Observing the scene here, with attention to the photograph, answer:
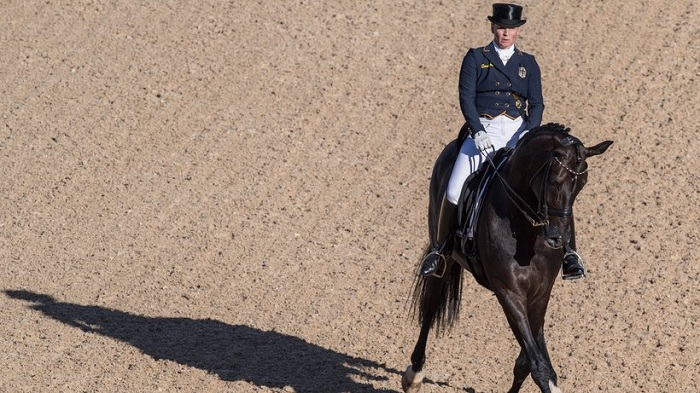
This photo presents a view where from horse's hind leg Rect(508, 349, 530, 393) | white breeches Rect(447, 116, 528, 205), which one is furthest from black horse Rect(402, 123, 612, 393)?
white breeches Rect(447, 116, 528, 205)

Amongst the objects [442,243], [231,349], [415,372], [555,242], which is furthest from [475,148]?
[231,349]

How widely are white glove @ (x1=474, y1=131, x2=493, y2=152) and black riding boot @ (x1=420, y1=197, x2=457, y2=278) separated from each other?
69 cm

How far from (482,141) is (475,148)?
40cm

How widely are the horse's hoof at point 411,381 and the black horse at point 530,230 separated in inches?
37.7

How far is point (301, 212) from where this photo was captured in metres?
15.2

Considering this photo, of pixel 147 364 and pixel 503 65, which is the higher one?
pixel 503 65

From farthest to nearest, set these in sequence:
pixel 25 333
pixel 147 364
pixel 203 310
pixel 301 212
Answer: pixel 301 212 → pixel 203 310 → pixel 25 333 → pixel 147 364

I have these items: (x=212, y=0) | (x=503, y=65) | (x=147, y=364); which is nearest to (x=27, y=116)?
(x=212, y=0)

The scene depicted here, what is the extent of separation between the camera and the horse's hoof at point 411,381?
10.8m

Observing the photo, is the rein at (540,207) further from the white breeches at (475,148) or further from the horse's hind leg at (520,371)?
the horse's hind leg at (520,371)

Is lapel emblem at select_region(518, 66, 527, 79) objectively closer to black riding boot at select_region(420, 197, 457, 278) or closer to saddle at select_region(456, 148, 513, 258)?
saddle at select_region(456, 148, 513, 258)

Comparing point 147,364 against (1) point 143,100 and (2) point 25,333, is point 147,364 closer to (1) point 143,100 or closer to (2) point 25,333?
(2) point 25,333

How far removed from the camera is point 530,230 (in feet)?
30.2

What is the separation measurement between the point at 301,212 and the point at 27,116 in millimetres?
5406
